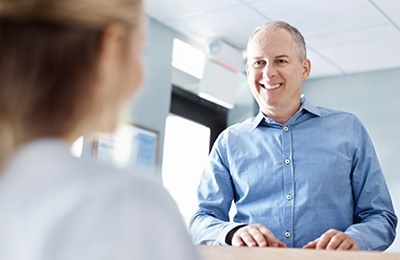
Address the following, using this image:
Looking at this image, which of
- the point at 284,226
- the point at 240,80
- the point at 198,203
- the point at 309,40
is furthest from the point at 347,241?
the point at 240,80

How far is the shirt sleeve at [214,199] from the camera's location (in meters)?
1.47

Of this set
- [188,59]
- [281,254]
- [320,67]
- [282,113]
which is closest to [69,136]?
[281,254]

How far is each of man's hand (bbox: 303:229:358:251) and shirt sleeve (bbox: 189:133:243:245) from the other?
0.90 feet

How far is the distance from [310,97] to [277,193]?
9.47ft

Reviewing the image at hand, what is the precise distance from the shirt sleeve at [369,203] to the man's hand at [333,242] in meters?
0.09

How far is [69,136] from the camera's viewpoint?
1.64ft

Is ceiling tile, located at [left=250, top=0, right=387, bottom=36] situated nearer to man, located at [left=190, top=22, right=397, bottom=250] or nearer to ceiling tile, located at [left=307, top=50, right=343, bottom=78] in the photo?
ceiling tile, located at [left=307, top=50, right=343, bottom=78]

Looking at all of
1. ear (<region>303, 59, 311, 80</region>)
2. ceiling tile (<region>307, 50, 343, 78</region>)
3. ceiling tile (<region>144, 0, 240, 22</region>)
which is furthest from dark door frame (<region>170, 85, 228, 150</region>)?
ear (<region>303, 59, 311, 80</region>)

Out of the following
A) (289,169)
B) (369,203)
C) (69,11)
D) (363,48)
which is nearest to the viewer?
(69,11)

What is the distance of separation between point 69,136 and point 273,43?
4.44 ft

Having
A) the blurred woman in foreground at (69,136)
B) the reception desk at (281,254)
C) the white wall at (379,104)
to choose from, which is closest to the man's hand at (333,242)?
the reception desk at (281,254)

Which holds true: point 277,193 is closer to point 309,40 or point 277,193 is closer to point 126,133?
point 126,133

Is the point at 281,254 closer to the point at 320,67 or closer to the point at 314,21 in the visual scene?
the point at 314,21

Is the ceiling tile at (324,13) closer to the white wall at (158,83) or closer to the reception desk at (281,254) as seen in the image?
the white wall at (158,83)
